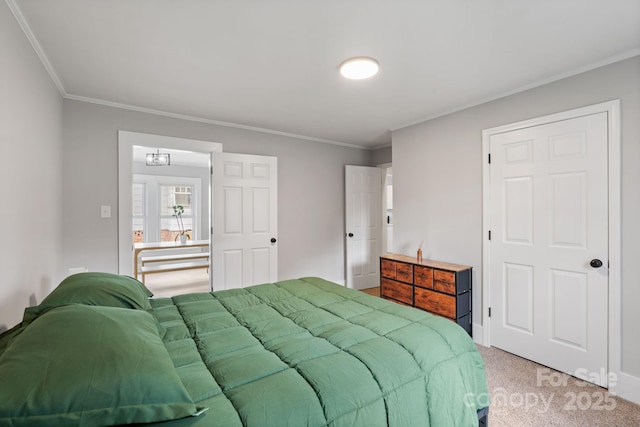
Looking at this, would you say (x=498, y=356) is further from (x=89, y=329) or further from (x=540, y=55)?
(x=89, y=329)

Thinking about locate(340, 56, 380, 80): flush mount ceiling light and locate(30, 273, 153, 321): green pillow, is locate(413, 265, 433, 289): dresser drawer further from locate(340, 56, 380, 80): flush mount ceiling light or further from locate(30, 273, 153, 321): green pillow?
locate(30, 273, 153, 321): green pillow

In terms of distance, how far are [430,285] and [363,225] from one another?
6.49ft

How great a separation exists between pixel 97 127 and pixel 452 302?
3.94 meters

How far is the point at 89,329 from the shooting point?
0.98 metres

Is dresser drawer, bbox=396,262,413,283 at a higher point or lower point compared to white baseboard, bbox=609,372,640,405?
higher

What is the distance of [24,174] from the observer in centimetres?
183

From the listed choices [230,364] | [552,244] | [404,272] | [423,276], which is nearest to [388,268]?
[404,272]

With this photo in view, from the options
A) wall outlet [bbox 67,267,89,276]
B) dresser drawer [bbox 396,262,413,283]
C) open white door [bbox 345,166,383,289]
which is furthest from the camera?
open white door [bbox 345,166,383,289]

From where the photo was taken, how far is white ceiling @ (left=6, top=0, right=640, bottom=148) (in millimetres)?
1647

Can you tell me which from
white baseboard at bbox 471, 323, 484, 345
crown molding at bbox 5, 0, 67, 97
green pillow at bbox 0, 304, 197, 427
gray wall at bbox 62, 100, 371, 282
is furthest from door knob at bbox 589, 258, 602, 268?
crown molding at bbox 5, 0, 67, 97

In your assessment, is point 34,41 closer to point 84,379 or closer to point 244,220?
point 84,379

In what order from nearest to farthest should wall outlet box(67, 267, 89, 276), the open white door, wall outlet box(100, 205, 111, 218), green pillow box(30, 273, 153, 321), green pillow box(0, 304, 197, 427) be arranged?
green pillow box(0, 304, 197, 427), green pillow box(30, 273, 153, 321), wall outlet box(67, 267, 89, 276), wall outlet box(100, 205, 111, 218), the open white door

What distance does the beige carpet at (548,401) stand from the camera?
1.90 m

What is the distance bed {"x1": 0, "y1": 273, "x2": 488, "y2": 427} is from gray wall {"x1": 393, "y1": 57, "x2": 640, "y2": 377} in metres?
1.56
